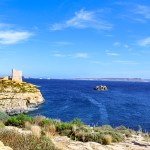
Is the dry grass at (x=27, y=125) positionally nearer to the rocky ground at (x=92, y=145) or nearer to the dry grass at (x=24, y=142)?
the rocky ground at (x=92, y=145)

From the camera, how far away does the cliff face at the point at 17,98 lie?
210ft

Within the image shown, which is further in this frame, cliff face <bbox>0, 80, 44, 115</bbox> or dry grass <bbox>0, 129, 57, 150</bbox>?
cliff face <bbox>0, 80, 44, 115</bbox>

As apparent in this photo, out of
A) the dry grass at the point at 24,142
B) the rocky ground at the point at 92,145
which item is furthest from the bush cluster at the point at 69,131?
the dry grass at the point at 24,142

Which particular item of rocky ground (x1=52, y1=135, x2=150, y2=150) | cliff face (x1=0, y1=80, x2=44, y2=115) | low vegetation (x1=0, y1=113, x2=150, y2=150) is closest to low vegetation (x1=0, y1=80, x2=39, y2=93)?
cliff face (x1=0, y1=80, x2=44, y2=115)

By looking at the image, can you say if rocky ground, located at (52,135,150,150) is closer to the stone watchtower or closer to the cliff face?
the cliff face

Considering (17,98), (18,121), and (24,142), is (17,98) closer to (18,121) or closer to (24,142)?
(18,121)

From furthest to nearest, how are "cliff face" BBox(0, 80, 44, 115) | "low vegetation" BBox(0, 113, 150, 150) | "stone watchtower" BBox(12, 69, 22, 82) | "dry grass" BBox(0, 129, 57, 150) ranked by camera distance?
"stone watchtower" BBox(12, 69, 22, 82), "cliff face" BBox(0, 80, 44, 115), "low vegetation" BBox(0, 113, 150, 150), "dry grass" BBox(0, 129, 57, 150)

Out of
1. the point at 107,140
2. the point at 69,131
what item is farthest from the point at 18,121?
the point at 107,140

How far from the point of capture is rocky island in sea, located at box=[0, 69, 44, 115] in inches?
2525

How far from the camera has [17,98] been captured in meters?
67.6

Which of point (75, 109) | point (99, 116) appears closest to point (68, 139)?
point (99, 116)

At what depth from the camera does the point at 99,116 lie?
A: 206 ft

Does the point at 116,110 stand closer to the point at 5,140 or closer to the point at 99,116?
the point at 99,116

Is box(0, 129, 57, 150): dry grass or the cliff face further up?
box(0, 129, 57, 150): dry grass
